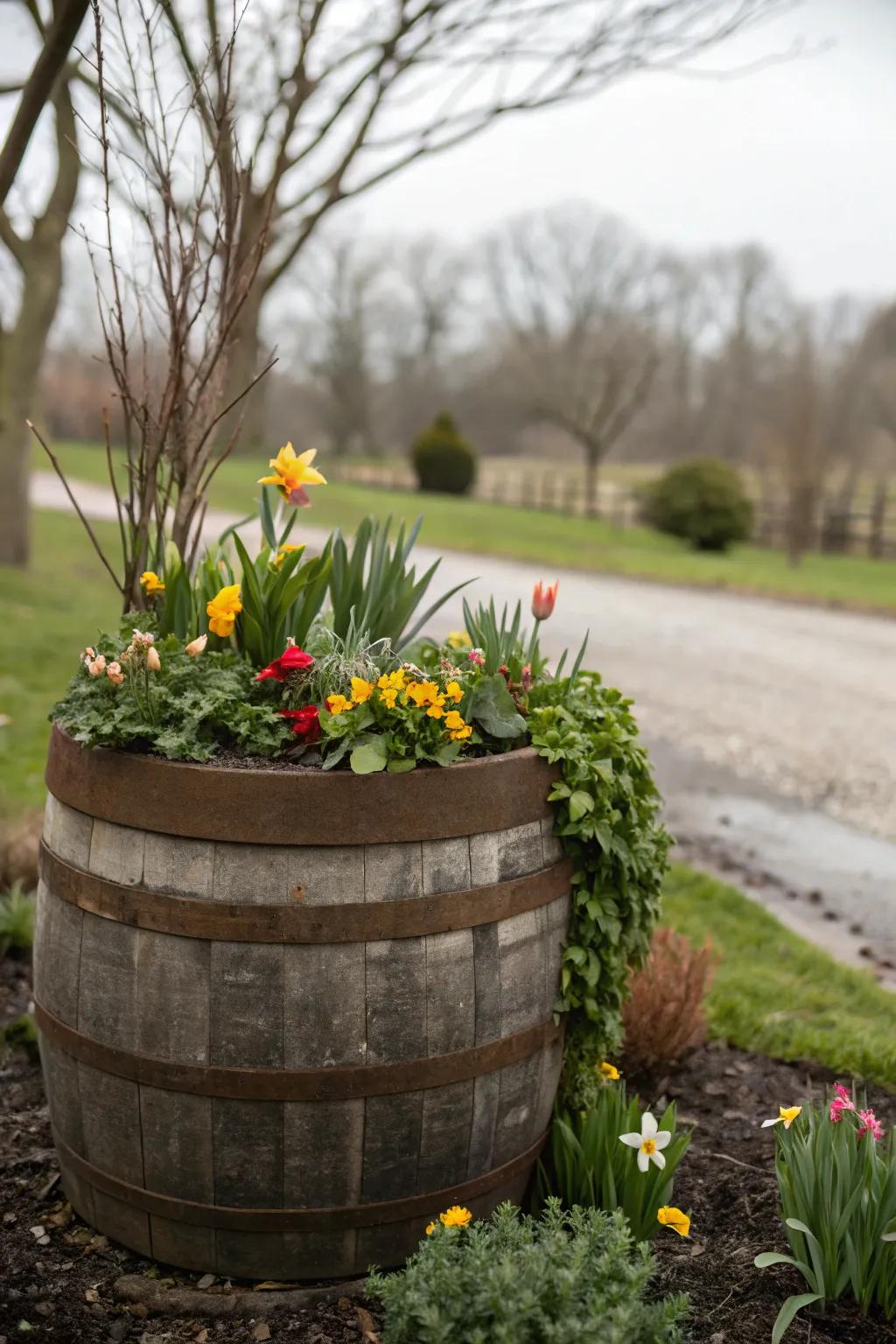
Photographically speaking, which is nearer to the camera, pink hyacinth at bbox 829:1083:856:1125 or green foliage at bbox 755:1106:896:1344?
green foliage at bbox 755:1106:896:1344

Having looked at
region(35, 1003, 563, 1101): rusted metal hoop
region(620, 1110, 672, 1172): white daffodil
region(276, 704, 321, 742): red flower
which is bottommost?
region(620, 1110, 672, 1172): white daffodil

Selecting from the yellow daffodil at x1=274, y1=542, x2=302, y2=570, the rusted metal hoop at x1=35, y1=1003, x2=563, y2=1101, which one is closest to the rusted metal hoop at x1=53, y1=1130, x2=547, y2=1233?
the rusted metal hoop at x1=35, y1=1003, x2=563, y2=1101

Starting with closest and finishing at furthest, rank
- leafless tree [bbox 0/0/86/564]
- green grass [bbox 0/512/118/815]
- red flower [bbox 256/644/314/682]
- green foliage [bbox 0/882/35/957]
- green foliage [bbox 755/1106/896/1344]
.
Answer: green foliage [bbox 755/1106/896/1344] → red flower [bbox 256/644/314/682] → green foliage [bbox 0/882/35/957] → green grass [bbox 0/512/118/815] → leafless tree [bbox 0/0/86/564]

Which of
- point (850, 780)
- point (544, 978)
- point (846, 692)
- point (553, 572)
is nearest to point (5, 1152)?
point (544, 978)

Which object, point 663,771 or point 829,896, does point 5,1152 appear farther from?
point 663,771

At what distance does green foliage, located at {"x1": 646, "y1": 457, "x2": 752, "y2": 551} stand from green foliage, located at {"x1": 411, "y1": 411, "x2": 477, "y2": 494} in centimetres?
1041

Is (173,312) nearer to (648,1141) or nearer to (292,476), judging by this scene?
(292,476)

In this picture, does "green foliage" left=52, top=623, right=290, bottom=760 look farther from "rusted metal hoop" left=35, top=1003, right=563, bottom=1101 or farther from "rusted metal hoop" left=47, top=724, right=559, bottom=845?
"rusted metal hoop" left=35, top=1003, right=563, bottom=1101

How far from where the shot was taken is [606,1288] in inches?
71.8

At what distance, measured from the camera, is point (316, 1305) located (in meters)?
2.28

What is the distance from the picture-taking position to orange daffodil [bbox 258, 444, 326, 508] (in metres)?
2.62

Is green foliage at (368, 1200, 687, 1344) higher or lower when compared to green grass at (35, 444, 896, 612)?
lower

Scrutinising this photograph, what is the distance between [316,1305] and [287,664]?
1316 millimetres

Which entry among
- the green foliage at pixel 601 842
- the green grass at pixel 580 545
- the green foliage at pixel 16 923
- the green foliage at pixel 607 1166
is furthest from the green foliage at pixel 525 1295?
the green grass at pixel 580 545
